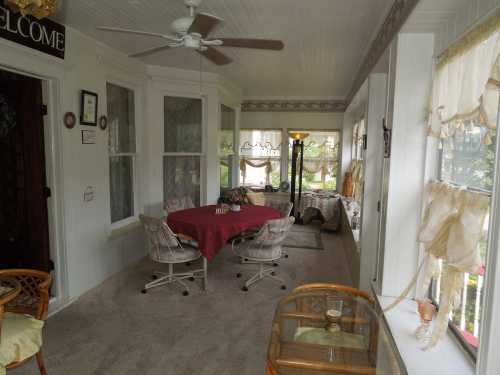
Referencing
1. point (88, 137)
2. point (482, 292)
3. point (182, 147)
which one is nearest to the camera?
point (482, 292)

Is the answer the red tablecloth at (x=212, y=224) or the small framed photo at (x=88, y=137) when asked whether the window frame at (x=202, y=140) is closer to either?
the red tablecloth at (x=212, y=224)

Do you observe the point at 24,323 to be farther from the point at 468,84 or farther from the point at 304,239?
the point at 304,239

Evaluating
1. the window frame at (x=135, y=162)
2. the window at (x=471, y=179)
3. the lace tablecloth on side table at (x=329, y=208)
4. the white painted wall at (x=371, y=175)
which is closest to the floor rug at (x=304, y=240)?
the lace tablecloth on side table at (x=329, y=208)

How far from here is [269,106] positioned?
744 cm

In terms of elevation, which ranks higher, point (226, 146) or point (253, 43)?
point (253, 43)

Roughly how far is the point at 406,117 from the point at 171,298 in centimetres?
275

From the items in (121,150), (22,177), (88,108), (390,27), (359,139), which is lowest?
(22,177)

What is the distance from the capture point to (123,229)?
4309mm

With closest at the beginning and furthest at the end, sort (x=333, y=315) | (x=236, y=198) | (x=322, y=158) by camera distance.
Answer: (x=333, y=315), (x=236, y=198), (x=322, y=158)

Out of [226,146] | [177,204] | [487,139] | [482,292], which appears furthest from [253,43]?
[226,146]

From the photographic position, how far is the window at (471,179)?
158 centimetres

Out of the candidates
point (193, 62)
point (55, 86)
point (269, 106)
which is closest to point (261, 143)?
point (269, 106)

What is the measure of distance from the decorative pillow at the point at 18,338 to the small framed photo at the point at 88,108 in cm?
208

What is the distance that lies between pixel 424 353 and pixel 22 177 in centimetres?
361
